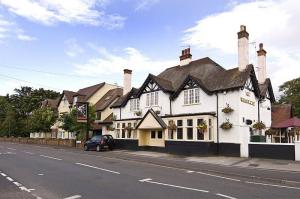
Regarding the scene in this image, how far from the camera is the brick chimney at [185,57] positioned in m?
37.2

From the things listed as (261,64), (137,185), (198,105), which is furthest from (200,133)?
(137,185)

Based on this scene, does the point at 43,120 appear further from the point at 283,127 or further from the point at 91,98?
the point at 283,127

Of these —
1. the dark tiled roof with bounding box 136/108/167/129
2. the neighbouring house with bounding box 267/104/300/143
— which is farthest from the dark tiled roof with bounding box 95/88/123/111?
the neighbouring house with bounding box 267/104/300/143

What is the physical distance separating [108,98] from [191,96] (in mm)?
21786

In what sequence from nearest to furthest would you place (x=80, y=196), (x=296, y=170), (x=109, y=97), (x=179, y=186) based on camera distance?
(x=80, y=196)
(x=179, y=186)
(x=296, y=170)
(x=109, y=97)

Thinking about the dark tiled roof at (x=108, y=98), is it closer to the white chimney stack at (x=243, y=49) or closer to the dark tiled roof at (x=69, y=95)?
the dark tiled roof at (x=69, y=95)

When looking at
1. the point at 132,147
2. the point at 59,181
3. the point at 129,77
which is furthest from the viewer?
the point at 129,77

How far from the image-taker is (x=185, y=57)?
3750cm

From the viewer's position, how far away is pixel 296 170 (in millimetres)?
17922

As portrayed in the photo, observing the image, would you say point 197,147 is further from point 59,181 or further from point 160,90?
point 59,181

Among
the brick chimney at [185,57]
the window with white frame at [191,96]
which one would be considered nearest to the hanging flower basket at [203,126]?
the window with white frame at [191,96]

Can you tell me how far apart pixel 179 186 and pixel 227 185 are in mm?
1860

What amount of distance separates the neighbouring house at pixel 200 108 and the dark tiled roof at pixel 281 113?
6.25 feet

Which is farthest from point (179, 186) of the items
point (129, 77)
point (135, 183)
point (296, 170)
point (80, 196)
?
point (129, 77)
